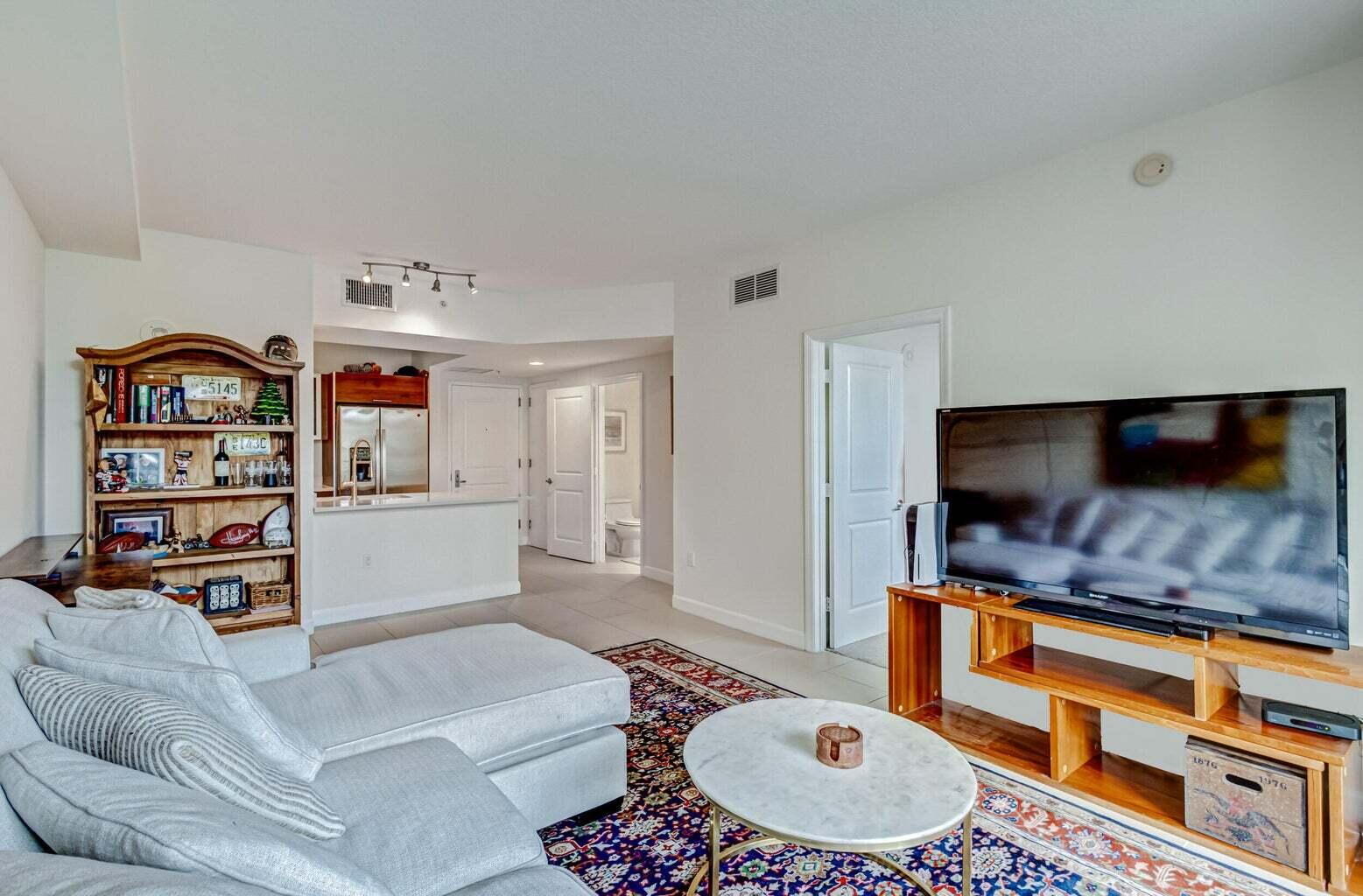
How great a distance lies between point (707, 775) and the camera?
5.68ft

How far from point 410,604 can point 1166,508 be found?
4.76 metres

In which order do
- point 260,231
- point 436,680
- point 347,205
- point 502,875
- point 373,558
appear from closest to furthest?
point 502,875 < point 436,680 < point 347,205 < point 260,231 < point 373,558

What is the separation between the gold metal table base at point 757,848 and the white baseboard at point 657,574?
406cm

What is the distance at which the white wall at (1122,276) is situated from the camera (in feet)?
7.50

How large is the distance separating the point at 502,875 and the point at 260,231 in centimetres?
406

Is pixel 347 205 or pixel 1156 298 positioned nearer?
pixel 1156 298

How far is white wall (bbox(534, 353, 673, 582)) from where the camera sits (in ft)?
20.5

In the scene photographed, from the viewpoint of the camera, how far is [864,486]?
14.3 ft

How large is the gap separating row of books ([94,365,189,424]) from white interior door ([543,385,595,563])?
149 inches

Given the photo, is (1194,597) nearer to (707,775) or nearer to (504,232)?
(707,775)

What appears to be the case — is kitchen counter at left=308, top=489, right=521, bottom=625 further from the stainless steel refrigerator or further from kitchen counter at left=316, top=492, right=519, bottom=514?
the stainless steel refrigerator

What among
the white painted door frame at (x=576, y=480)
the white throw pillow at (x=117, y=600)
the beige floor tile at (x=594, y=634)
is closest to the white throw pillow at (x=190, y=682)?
the white throw pillow at (x=117, y=600)

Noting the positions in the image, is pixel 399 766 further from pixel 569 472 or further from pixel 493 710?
pixel 569 472

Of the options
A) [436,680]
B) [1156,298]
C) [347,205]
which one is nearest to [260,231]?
[347,205]
